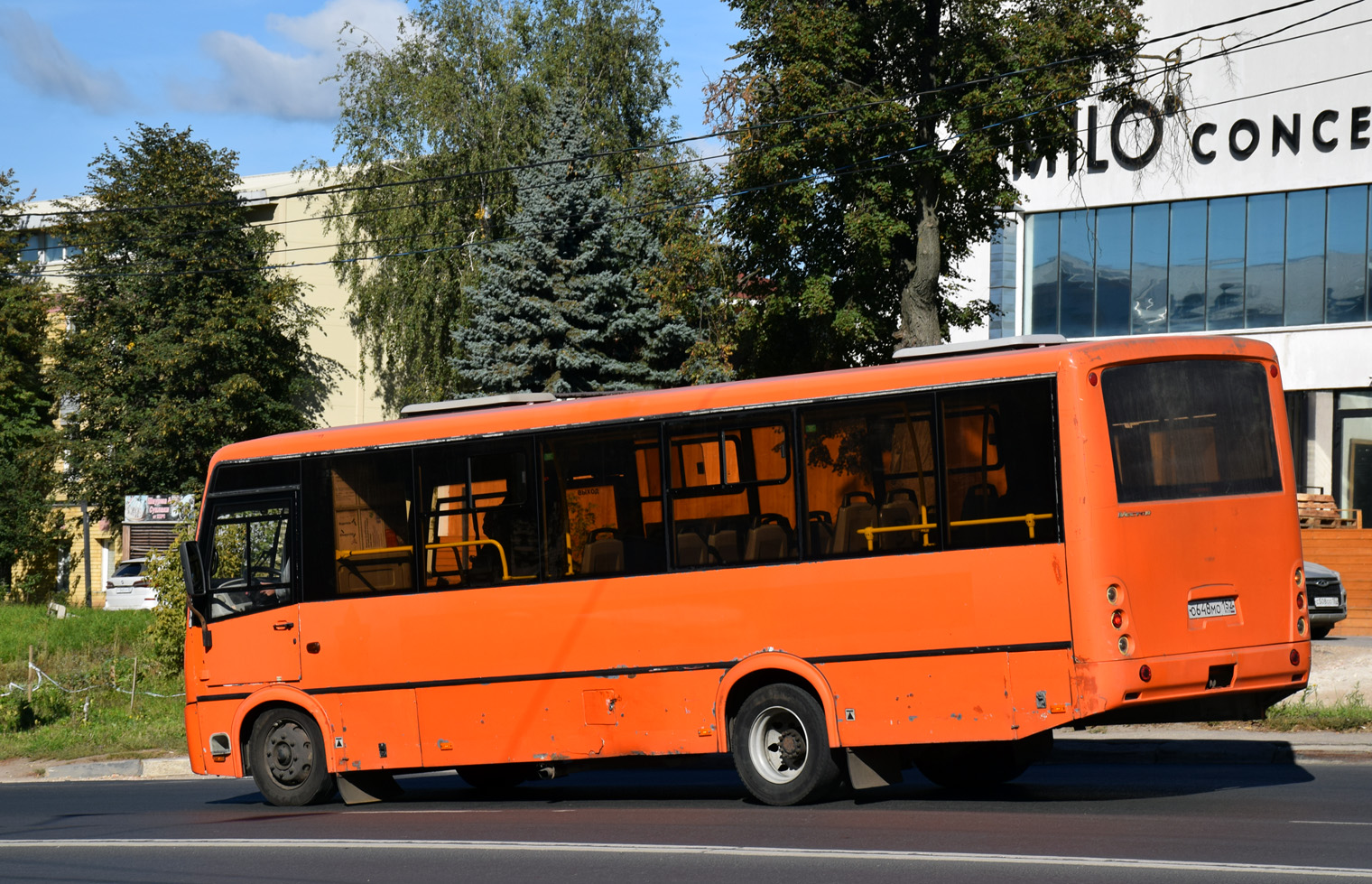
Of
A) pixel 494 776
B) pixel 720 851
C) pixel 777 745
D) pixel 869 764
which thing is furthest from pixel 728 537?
pixel 494 776

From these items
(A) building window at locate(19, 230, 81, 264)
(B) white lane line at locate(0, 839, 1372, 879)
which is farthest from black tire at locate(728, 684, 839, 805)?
(A) building window at locate(19, 230, 81, 264)

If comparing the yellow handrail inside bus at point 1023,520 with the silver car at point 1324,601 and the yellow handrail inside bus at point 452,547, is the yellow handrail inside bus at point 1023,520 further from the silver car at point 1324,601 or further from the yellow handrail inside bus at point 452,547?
the silver car at point 1324,601

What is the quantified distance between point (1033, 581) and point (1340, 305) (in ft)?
101

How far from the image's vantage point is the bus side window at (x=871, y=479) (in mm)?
10758

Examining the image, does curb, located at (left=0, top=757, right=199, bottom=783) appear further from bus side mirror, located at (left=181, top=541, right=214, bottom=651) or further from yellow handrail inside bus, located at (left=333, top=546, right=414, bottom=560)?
yellow handrail inside bus, located at (left=333, top=546, right=414, bottom=560)

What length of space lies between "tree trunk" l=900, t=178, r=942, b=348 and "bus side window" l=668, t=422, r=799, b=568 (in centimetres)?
1613

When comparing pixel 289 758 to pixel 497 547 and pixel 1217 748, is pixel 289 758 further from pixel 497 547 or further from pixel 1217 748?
pixel 1217 748

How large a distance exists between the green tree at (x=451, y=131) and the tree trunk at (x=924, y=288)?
16.2 m

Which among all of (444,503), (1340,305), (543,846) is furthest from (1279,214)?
(543,846)

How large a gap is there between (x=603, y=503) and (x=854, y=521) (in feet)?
7.27

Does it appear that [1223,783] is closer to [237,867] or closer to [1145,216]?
[237,867]

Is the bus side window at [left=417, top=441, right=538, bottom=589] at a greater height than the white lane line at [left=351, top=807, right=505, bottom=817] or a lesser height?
greater

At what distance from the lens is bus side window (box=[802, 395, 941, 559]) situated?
10758 mm

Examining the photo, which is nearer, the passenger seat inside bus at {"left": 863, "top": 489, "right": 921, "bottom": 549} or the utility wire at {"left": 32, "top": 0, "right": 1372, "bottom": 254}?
the passenger seat inside bus at {"left": 863, "top": 489, "right": 921, "bottom": 549}
